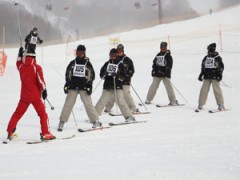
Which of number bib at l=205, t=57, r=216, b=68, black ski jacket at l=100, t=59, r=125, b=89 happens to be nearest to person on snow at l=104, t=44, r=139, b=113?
black ski jacket at l=100, t=59, r=125, b=89

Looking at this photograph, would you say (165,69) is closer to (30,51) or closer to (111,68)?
(111,68)

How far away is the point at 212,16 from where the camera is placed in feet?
106

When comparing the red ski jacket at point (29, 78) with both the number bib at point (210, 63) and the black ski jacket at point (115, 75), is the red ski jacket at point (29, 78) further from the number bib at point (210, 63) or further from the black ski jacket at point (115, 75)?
the number bib at point (210, 63)

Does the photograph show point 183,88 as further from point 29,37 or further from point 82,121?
point 29,37

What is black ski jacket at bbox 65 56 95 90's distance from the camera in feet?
24.3

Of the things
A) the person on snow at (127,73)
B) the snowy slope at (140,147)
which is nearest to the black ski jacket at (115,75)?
the snowy slope at (140,147)

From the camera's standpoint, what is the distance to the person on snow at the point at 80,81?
24.4 feet

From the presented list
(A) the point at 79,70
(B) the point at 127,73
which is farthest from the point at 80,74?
(B) the point at 127,73

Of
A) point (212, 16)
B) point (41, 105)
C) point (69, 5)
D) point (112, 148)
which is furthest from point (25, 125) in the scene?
point (212, 16)

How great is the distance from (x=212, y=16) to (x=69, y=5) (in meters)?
12.4

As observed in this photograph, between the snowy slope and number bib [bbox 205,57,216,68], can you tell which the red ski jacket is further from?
number bib [bbox 205,57,216,68]

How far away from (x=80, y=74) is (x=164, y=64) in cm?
394

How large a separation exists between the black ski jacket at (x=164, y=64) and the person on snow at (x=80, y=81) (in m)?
3.78

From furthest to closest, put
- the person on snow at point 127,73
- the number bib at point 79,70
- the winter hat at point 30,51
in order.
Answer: the person on snow at point 127,73 → the number bib at point 79,70 → the winter hat at point 30,51
